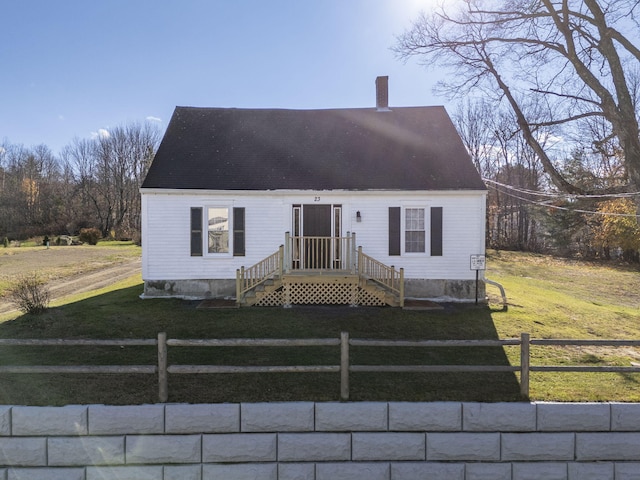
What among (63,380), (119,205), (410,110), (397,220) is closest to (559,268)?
(410,110)

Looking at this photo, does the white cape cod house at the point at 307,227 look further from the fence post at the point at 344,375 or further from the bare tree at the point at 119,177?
the bare tree at the point at 119,177

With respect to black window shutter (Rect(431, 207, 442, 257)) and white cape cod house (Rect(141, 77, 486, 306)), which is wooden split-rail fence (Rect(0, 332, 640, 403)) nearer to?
white cape cod house (Rect(141, 77, 486, 306))

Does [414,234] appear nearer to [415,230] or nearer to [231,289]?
[415,230]

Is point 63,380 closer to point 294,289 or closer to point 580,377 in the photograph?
point 294,289

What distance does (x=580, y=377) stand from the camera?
5.98 metres

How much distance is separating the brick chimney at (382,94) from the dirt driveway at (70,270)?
43.3 ft

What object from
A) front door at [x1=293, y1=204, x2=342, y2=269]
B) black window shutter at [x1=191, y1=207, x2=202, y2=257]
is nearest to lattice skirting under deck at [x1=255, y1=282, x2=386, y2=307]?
front door at [x1=293, y1=204, x2=342, y2=269]

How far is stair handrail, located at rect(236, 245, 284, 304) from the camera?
37.5 ft

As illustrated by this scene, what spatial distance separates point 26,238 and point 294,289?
147 feet

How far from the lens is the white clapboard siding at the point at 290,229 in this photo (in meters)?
12.4

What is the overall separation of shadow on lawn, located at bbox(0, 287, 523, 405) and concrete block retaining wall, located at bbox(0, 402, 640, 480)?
0.29m

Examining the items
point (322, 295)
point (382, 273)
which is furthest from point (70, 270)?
point (382, 273)

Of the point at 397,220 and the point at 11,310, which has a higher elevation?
the point at 397,220

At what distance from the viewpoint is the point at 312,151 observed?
1396cm
